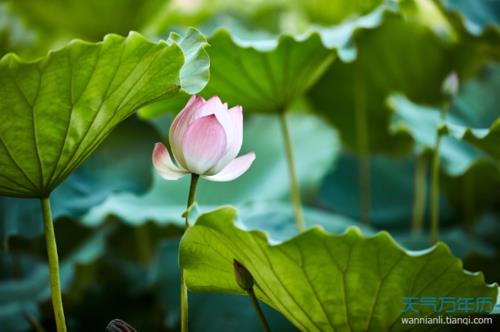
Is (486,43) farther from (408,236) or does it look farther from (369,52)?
(408,236)

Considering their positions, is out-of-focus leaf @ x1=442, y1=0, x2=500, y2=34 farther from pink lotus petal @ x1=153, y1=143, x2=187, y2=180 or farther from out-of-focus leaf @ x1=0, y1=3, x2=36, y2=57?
out-of-focus leaf @ x1=0, y1=3, x2=36, y2=57

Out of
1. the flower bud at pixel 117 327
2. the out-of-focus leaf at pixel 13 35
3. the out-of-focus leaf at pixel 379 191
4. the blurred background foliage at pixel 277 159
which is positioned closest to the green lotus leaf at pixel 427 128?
the blurred background foliage at pixel 277 159

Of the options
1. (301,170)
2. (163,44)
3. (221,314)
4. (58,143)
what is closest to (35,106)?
(58,143)

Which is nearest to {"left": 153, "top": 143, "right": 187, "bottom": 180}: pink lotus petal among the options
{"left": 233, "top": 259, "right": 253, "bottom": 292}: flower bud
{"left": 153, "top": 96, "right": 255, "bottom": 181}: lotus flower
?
{"left": 153, "top": 96, "right": 255, "bottom": 181}: lotus flower

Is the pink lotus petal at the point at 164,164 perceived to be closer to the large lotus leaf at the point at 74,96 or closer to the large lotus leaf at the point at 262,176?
the large lotus leaf at the point at 74,96

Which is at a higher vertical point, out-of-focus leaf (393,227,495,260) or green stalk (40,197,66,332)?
out-of-focus leaf (393,227,495,260)

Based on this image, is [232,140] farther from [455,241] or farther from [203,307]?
[455,241]
